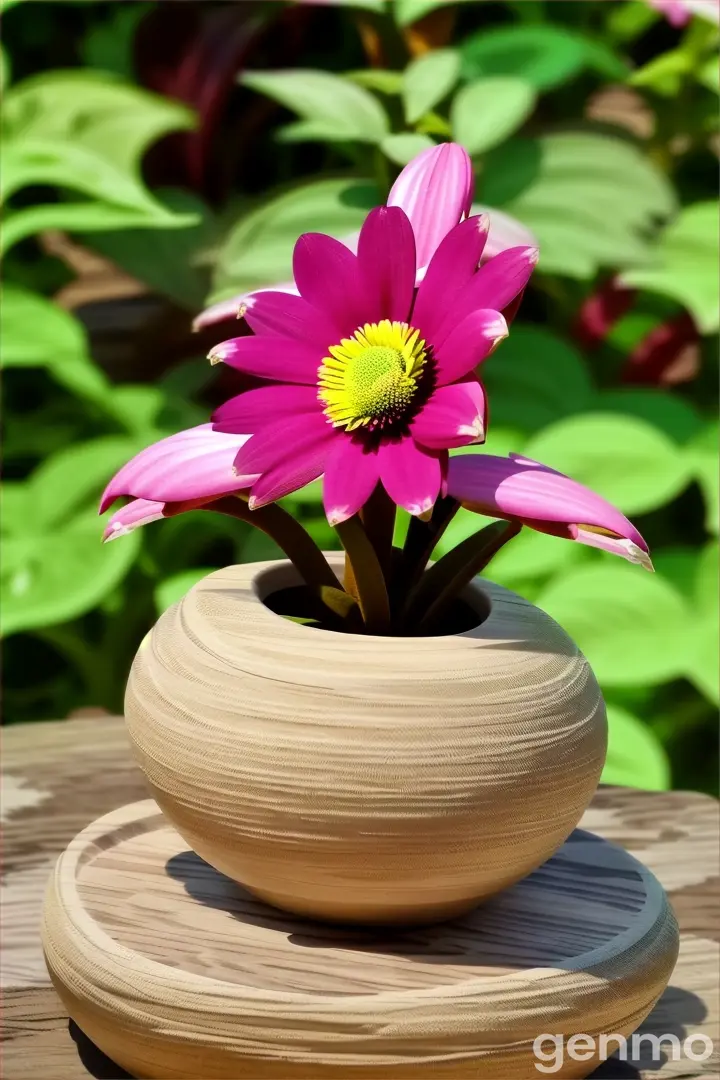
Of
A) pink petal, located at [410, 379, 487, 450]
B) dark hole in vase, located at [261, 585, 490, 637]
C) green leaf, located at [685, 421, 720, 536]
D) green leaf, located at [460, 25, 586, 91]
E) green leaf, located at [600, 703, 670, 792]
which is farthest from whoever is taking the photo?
green leaf, located at [460, 25, 586, 91]

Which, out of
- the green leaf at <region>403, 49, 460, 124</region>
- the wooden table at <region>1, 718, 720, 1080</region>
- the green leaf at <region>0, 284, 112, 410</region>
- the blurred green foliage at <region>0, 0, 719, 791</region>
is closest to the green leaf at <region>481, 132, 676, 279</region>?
the blurred green foliage at <region>0, 0, 719, 791</region>

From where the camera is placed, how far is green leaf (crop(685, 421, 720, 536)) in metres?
1.18

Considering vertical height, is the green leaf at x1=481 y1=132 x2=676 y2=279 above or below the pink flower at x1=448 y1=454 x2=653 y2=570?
below

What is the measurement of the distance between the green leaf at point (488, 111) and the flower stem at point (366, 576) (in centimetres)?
79

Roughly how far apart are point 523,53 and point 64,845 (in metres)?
1.05

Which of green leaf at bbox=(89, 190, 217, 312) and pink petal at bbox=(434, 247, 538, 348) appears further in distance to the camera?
green leaf at bbox=(89, 190, 217, 312)

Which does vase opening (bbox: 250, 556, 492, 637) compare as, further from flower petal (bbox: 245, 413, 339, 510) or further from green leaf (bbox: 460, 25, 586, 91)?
green leaf (bbox: 460, 25, 586, 91)

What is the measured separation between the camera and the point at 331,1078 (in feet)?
1.75

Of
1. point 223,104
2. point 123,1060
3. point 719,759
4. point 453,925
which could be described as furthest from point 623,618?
point 223,104

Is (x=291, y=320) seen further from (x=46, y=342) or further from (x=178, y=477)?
(x=46, y=342)

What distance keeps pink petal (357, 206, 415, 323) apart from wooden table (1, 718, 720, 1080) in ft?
1.19

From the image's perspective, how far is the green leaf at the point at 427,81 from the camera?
4.14 ft

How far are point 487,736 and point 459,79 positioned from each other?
1.11 metres

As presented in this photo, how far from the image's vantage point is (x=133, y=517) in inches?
23.1
